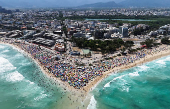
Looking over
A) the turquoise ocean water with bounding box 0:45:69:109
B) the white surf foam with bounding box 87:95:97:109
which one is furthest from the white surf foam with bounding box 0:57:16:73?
the white surf foam with bounding box 87:95:97:109

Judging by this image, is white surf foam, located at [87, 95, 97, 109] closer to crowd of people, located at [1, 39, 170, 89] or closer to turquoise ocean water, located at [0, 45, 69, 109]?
crowd of people, located at [1, 39, 170, 89]

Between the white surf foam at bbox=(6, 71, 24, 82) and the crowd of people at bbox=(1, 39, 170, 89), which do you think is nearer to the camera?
the crowd of people at bbox=(1, 39, 170, 89)

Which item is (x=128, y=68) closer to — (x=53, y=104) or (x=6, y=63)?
(x=53, y=104)

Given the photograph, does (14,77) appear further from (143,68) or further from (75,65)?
(143,68)

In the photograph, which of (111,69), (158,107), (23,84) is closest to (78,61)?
(111,69)

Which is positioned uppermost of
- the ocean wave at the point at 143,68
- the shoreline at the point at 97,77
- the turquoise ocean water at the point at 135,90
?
the shoreline at the point at 97,77

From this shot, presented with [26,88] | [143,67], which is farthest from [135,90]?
[26,88]

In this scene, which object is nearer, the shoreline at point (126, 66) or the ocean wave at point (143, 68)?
the shoreline at point (126, 66)

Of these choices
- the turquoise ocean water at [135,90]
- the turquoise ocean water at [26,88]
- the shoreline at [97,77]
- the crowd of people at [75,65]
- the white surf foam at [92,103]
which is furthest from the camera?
the crowd of people at [75,65]

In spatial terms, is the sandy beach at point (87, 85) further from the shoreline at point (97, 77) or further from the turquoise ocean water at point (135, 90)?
the turquoise ocean water at point (135, 90)

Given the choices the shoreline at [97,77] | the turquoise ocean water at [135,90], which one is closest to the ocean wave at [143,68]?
the turquoise ocean water at [135,90]
